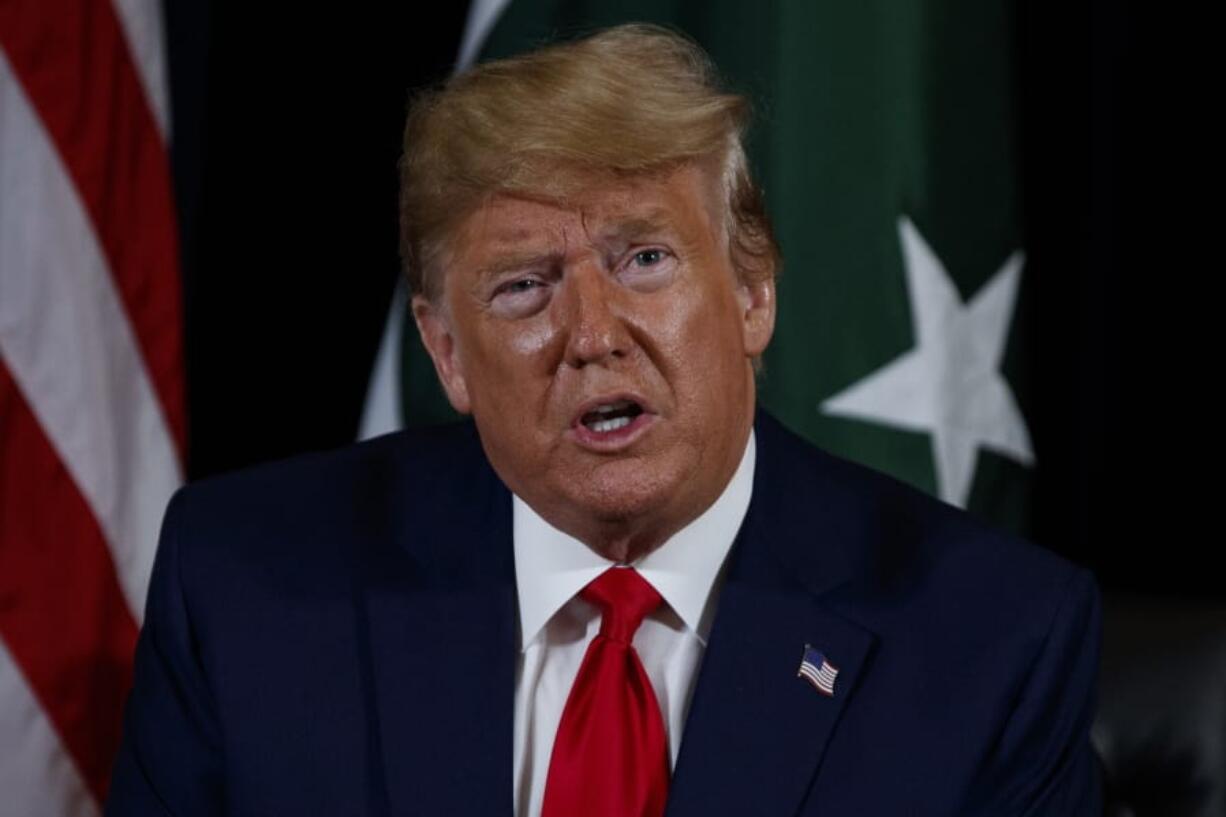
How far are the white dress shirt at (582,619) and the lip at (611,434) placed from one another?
0.55ft

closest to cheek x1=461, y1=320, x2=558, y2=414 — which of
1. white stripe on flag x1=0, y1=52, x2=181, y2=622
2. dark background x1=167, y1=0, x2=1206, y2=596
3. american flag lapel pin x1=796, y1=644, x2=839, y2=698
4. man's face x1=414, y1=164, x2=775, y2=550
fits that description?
man's face x1=414, y1=164, x2=775, y2=550

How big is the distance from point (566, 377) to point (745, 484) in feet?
0.98

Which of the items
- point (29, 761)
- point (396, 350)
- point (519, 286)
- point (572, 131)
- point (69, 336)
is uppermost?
point (572, 131)

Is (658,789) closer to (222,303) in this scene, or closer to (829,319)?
(829,319)

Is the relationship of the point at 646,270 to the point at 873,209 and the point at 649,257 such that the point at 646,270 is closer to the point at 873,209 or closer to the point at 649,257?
the point at 649,257

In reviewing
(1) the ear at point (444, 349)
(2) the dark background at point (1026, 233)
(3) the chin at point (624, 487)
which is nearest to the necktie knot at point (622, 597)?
(3) the chin at point (624, 487)

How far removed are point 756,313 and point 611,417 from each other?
9.1 inches

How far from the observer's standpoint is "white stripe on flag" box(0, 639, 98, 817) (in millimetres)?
2367

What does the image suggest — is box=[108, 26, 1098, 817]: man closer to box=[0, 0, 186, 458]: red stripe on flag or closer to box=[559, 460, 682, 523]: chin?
box=[559, 460, 682, 523]: chin

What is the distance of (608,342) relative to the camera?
1697 mm

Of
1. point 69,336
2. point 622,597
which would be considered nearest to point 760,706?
point 622,597

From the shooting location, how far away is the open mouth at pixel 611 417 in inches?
68.2

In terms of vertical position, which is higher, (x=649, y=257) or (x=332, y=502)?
(x=649, y=257)

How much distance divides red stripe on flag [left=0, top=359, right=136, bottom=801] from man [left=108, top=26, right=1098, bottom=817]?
503mm
